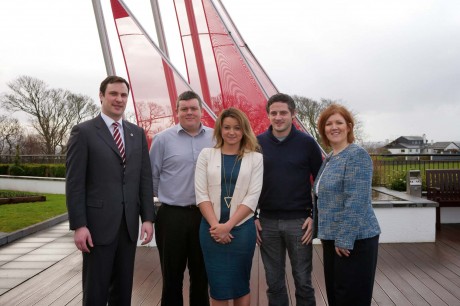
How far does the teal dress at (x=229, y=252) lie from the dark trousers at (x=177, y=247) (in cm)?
31

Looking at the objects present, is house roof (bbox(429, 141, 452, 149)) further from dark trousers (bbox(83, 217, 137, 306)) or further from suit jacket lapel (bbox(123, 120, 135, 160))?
dark trousers (bbox(83, 217, 137, 306))

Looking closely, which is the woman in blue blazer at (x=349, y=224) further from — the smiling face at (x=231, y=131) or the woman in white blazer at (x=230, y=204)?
the smiling face at (x=231, y=131)

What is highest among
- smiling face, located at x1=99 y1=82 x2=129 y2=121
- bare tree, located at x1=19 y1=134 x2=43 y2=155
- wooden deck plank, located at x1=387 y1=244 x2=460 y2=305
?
smiling face, located at x1=99 y1=82 x2=129 y2=121

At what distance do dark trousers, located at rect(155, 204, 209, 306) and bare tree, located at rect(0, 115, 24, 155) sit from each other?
1437 inches

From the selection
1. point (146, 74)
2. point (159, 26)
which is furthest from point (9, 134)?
point (146, 74)

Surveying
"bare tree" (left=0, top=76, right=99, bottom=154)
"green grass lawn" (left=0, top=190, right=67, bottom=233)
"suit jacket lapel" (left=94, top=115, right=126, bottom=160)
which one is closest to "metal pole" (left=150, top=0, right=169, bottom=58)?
A: "green grass lawn" (left=0, top=190, right=67, bottom=233)

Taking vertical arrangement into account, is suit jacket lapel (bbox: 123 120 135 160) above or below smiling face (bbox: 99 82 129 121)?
below

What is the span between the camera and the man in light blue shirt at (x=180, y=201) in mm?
2986

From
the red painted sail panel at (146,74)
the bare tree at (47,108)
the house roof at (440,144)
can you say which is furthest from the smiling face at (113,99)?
the house roof at (440,144)

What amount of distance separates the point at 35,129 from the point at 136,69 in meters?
32.3

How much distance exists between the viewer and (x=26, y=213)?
959 centimetres

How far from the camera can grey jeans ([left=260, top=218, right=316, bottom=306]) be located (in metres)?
2.90

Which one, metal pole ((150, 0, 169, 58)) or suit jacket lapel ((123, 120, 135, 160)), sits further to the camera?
metal pole ((150, 0, 169, 58))

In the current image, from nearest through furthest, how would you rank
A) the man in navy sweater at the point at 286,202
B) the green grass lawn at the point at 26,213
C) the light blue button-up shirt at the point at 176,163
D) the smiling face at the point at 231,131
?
the smiling face at the point at 231,131
the man in navy sweater at the point at 286,202
the light blue button-up shirt at the point at 176,163
the green grass lawn at the point at 26,213
